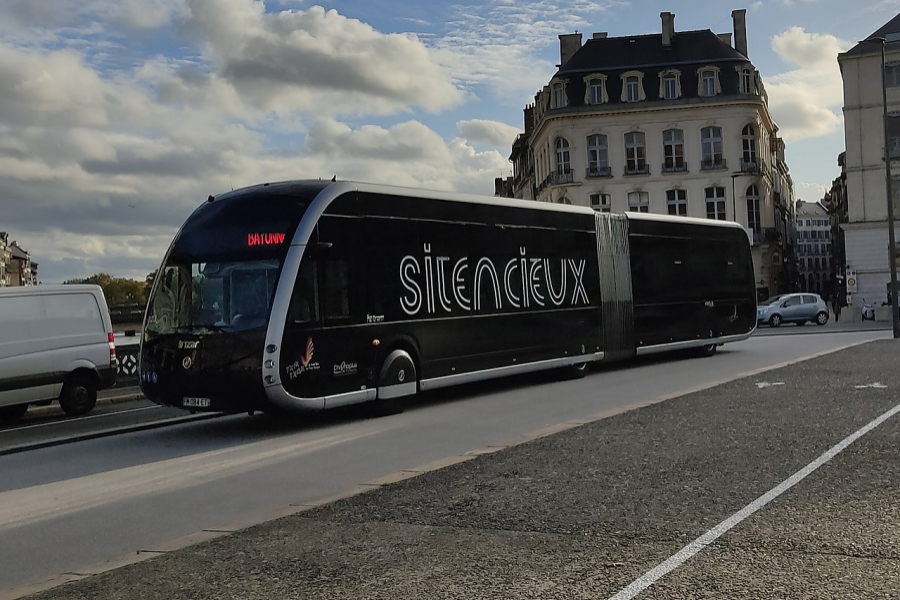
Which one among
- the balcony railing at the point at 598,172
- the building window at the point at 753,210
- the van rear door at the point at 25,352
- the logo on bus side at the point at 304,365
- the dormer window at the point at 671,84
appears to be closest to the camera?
the logo on bus side at the point at 304,365

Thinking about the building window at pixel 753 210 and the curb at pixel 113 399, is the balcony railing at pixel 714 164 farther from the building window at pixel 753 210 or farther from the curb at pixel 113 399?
the curb at pixel 113 399

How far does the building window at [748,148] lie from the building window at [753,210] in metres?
1.51

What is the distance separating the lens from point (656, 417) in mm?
12203

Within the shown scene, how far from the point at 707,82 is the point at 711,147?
14.5 feet

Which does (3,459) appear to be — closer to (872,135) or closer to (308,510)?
(308,510)

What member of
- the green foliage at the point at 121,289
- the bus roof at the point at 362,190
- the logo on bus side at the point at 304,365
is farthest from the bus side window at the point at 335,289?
the green foliage at the point at 121,289

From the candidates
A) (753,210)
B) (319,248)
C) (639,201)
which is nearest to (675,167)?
(639,201)

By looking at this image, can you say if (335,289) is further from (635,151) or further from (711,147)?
(711,147)

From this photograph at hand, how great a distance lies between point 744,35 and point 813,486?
71964 mm

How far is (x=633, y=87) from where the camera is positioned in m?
70.9

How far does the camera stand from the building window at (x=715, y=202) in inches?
2741

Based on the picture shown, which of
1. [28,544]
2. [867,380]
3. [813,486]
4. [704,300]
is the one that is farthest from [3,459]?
[704,300]

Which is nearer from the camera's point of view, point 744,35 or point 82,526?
point 82,526

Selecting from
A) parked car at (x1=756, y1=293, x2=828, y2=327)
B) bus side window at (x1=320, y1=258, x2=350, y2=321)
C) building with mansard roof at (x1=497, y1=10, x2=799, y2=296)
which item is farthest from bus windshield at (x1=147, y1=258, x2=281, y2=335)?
building with mansard roof at (x1=497, y1=10, x2=799, y2=296)
